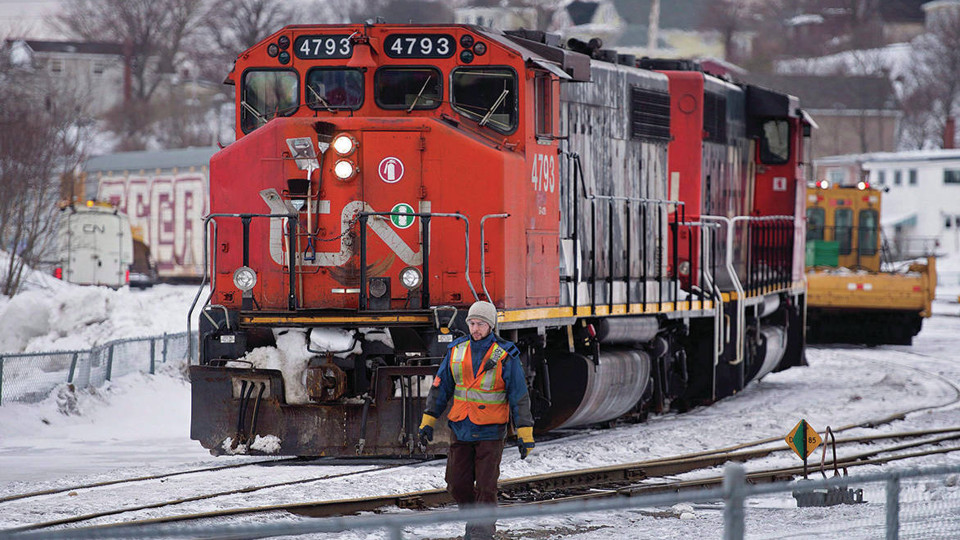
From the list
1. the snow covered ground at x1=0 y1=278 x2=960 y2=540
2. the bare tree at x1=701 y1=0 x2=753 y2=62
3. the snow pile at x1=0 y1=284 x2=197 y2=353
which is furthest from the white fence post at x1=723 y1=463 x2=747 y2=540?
the bare tree at x1=701 y1=0 x2=753 y2=62

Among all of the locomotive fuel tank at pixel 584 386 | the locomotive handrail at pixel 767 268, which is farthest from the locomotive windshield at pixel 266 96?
the locomotive handrail at pixel 767 268

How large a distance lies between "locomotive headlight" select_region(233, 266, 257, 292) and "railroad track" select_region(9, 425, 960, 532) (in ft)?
6.29

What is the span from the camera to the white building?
6862cm

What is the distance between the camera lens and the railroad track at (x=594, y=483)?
9102 mm

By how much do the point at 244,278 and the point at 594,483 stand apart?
337cm

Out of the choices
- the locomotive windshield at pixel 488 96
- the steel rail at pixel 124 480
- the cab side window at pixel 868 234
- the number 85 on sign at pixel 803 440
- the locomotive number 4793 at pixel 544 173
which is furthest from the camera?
the cab side window at pixel 868 234

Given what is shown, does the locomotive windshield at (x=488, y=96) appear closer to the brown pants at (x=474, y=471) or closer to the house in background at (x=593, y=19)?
the brown pants at (x=474, y=471)

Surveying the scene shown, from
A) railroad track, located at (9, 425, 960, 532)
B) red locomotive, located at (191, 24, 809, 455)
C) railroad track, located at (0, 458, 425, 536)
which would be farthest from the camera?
red locomotive, located at (191, 24, 809, 455)

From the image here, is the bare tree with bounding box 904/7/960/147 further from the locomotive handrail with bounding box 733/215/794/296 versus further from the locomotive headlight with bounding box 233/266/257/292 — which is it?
the locomotive headlight with bounding box 233/266/257/292

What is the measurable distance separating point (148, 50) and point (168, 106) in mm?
5464

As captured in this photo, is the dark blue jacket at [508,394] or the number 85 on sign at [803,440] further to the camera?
the number 85 on sign at [803,440]

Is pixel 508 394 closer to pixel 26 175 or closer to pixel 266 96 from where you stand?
pixel 266 96

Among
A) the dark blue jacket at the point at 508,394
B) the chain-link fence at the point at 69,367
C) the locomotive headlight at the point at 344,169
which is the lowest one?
the chain-link fence at the point at 69,367

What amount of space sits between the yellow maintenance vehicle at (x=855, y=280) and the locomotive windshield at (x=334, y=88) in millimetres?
17755
